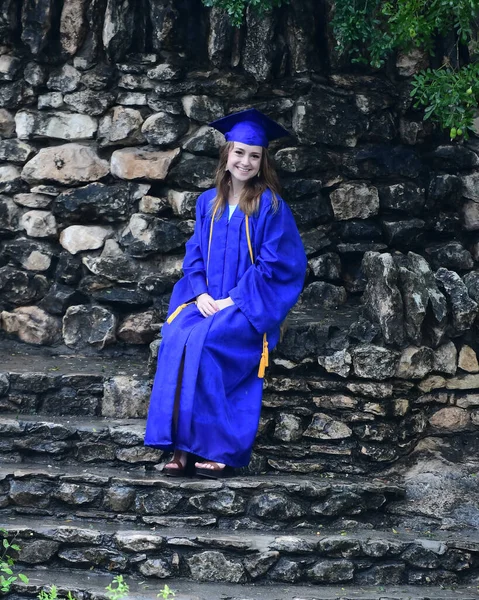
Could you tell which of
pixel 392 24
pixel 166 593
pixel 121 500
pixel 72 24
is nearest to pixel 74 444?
pixel 121 500

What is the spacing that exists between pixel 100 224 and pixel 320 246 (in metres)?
1.39

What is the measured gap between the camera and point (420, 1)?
5039 millimetres

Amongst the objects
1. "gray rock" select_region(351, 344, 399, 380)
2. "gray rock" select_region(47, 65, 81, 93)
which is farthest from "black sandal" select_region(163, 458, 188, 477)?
"gray rock" select_region(47, 65, 81, 93)

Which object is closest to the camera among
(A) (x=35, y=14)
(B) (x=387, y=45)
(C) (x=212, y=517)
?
(C) (x=212, y=517)

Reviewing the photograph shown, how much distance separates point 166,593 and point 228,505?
0.70m

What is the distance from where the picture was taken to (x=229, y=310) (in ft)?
16.6

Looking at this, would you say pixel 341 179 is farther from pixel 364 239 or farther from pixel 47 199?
pixel 47 199

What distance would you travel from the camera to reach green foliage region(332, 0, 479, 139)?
5059 millimetres

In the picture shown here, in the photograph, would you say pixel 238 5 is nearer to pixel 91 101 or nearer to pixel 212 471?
pixel 91 101

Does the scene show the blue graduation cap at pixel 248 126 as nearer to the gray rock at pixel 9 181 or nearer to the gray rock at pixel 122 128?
the gray rock at pixel 122 128

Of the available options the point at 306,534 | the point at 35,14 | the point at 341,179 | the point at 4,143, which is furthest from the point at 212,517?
the point at 35,14

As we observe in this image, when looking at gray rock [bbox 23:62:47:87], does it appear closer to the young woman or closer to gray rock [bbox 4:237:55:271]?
gray rock [bbox 4:237:55:271]

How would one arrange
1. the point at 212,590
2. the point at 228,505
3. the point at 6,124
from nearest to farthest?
the point at 212,590 < the point at 228,505 < the point at 6,124

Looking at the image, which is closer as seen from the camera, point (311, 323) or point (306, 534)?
point (306, 534)
